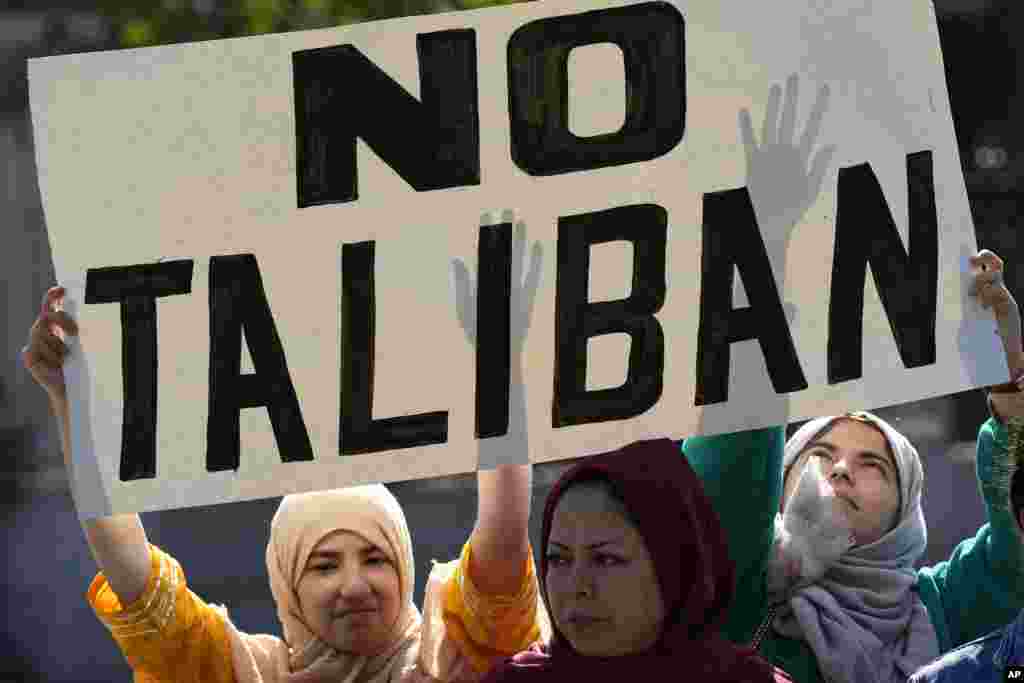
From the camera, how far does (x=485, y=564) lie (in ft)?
13.2

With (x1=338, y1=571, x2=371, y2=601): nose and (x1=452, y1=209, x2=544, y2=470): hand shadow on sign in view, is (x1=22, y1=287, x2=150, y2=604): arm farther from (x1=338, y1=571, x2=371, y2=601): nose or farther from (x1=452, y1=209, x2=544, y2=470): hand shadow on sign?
(x1=452, y1=209, x2=544, y2=470): hand shadow on sign

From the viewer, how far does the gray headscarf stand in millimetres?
4039

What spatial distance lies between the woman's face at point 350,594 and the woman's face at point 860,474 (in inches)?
30.8

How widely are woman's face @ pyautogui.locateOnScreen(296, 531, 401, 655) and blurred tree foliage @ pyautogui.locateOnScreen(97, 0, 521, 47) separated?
5556 mm

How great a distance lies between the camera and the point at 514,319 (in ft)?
13.0

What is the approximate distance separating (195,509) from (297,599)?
6635 mm

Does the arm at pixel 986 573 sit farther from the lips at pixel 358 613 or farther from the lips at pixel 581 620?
the lips at pixel 358 613

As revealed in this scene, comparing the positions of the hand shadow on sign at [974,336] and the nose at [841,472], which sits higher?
the hand shadow on sign at [974,336]

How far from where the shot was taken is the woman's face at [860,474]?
13.9 ft

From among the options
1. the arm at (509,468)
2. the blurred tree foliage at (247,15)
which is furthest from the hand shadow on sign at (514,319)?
the blurred tree foliage at (247,15)

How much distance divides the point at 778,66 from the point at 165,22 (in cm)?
645

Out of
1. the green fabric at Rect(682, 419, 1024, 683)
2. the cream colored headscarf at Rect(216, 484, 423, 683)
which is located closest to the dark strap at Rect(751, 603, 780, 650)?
the green fabric at Rect(682, 419, 1024, 683)

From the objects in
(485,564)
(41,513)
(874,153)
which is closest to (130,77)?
(485,564)

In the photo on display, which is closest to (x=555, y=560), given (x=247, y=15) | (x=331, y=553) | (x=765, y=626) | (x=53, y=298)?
(x=765, y=626)
